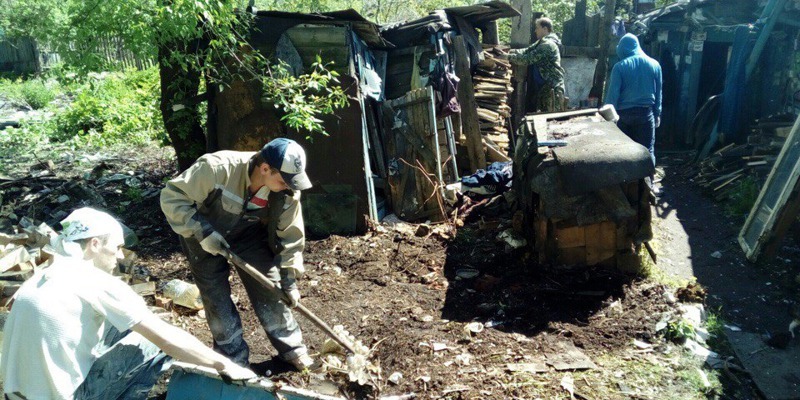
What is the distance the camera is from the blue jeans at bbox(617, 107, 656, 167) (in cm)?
734

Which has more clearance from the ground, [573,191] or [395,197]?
[573,191]

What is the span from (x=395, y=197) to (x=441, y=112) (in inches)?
58.7

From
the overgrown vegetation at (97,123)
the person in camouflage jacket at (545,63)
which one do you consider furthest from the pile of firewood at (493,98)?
the overgrown vegetation at (97,123)

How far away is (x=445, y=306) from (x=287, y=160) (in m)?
2.36

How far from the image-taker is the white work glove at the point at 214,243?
3986 mm

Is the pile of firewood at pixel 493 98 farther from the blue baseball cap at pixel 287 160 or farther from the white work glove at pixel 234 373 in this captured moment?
the white work glove at pixel 234 373

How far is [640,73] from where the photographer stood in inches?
285

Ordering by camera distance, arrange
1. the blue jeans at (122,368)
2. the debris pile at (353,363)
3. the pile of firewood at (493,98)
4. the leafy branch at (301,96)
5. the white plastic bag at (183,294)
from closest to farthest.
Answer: the blue jeans at (122,368)
the debris pile at (353,363)
the white plastic bag at (183,294)
the leafy branch at (301,96)
the pile of firewood at (493,98)

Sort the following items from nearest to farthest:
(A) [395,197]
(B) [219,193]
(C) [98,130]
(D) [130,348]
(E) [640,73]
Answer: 1. (D) [130,348]
2. (B) [219,193]
3. (E) [640,73]
4. (A) [395,197]
5. (C) [98,130]

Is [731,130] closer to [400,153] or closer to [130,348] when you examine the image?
[400,153]

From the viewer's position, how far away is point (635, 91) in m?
7.27

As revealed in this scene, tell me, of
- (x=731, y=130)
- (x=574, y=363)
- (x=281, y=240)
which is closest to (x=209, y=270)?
(x=281, y=240)

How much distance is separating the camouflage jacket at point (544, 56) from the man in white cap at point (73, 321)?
7635mm

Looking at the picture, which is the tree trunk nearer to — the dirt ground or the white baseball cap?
the dirt ground
